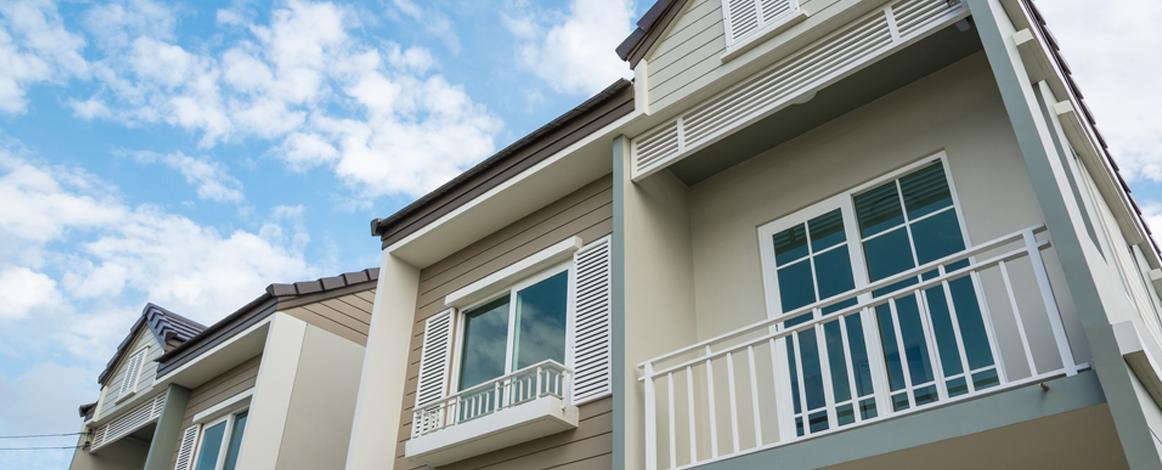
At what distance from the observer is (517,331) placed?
7.30 meters

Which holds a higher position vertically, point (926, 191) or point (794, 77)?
point (794, 77)

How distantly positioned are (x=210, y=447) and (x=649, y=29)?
25.2 ft

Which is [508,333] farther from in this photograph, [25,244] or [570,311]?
[25,244]

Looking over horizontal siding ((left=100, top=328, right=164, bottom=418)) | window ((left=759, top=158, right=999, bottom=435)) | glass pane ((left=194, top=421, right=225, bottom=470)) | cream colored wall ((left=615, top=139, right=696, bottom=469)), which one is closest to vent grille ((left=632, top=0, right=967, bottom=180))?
cream colored wall ((left=615, top=139, right=696, bottom=469))

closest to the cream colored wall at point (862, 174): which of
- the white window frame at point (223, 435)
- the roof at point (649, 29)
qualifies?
the roof at point (649, 29)

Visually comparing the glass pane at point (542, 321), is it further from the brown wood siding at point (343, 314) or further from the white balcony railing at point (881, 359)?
the brown wood siding at point (343, 314)

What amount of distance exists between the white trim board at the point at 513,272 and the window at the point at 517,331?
91 mm

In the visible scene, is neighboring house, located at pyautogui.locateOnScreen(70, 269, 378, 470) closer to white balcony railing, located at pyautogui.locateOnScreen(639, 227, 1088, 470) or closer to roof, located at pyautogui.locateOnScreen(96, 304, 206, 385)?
roof, located at pyautogui.locateOnScreen(96, 304, 206, 385)

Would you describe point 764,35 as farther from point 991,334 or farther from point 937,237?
point 991,334

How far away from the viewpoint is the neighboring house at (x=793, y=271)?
4.16 meters

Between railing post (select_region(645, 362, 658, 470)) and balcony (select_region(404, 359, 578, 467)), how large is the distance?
82 centimetres

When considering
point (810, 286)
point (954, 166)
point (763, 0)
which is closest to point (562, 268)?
point (810, 286)

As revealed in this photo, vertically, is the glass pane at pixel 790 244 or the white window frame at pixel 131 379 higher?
the white window frame at pixel 131 379

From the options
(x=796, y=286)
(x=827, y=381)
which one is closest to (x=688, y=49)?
(x=796, y=286)
